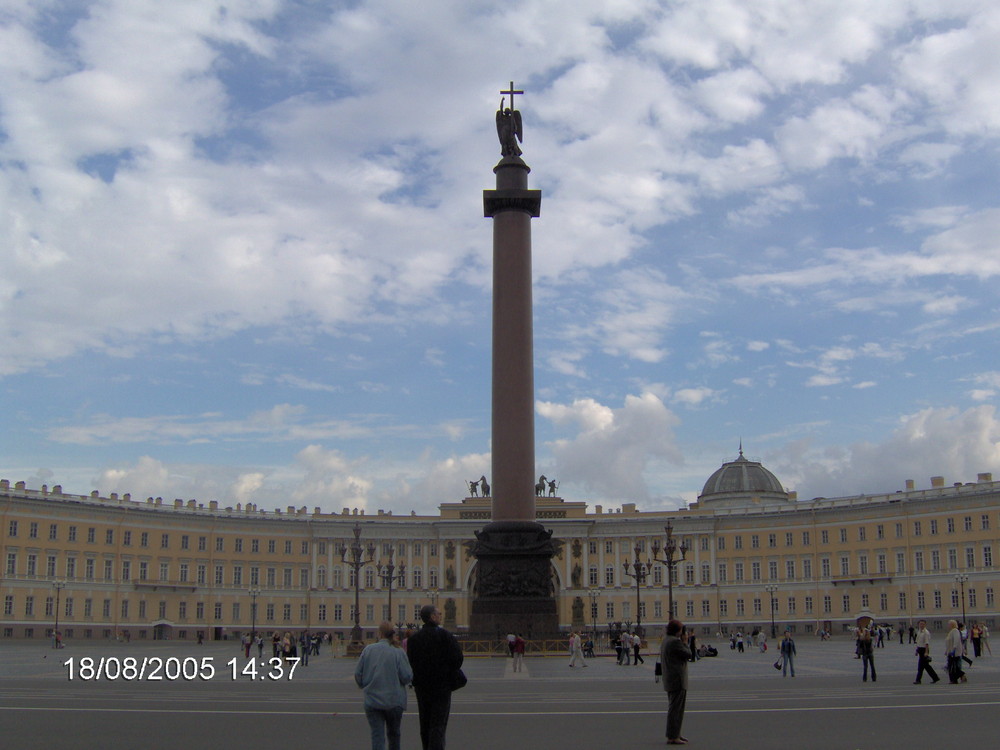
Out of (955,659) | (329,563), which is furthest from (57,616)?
(955,659)

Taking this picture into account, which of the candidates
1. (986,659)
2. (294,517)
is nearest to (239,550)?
(294,517)

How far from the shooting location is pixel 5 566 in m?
91.5

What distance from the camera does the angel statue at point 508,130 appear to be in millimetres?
51344

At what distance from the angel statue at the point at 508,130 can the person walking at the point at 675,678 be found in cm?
3822

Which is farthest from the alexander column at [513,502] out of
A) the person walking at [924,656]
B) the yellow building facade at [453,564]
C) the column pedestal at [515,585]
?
the yellow building facade at [453,564]

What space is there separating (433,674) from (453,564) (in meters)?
106

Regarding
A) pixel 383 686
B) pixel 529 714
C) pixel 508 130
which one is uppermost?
pixel 508 130

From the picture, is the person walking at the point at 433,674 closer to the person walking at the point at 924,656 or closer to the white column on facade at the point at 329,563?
the person walking at the point at 924,656

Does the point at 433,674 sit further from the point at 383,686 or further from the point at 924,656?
the point at 924,656

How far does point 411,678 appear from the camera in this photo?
11617mm

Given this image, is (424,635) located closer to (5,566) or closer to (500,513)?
(500,513)

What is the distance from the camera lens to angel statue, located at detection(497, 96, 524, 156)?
51.3 metres

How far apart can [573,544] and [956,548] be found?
37522 millimetres

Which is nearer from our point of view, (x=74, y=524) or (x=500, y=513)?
(x=500, y=513)
